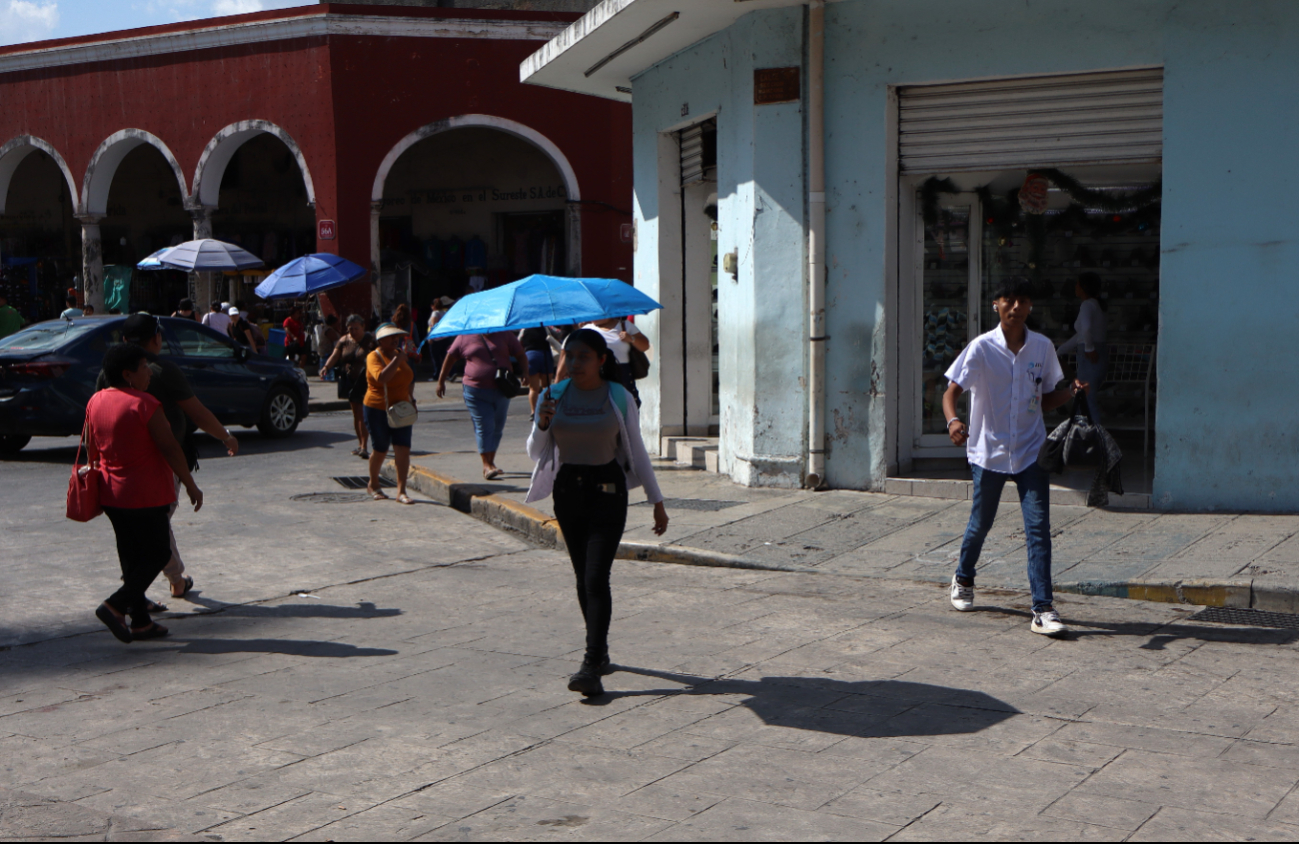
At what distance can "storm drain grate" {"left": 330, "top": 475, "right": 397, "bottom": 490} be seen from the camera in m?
12.4

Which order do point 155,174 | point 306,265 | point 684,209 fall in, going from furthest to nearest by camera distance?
point 155,174, point 306,265, point 684,209

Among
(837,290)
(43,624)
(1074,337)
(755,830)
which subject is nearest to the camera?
(755,830)

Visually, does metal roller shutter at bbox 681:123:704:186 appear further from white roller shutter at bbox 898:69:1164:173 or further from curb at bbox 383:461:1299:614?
curb at bbox 383:461:1299:614

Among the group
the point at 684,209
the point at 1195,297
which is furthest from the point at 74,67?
the point at 1195,297

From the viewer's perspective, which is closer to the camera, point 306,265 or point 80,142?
point 306,265

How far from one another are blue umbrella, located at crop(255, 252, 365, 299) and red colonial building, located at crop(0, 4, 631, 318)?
1.36 m

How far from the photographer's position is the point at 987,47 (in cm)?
1002

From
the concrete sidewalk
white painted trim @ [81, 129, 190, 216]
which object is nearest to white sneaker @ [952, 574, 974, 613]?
the concrete sidewalk

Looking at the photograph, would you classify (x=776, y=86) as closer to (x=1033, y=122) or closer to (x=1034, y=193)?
(x=1033, y=122)

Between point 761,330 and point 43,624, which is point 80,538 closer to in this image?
point 43,624

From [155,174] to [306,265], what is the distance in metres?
11.4

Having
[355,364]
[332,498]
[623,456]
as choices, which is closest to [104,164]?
[355,364]

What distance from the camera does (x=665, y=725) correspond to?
516 centimetres

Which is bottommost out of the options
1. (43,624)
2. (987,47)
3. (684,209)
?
(43,624)
